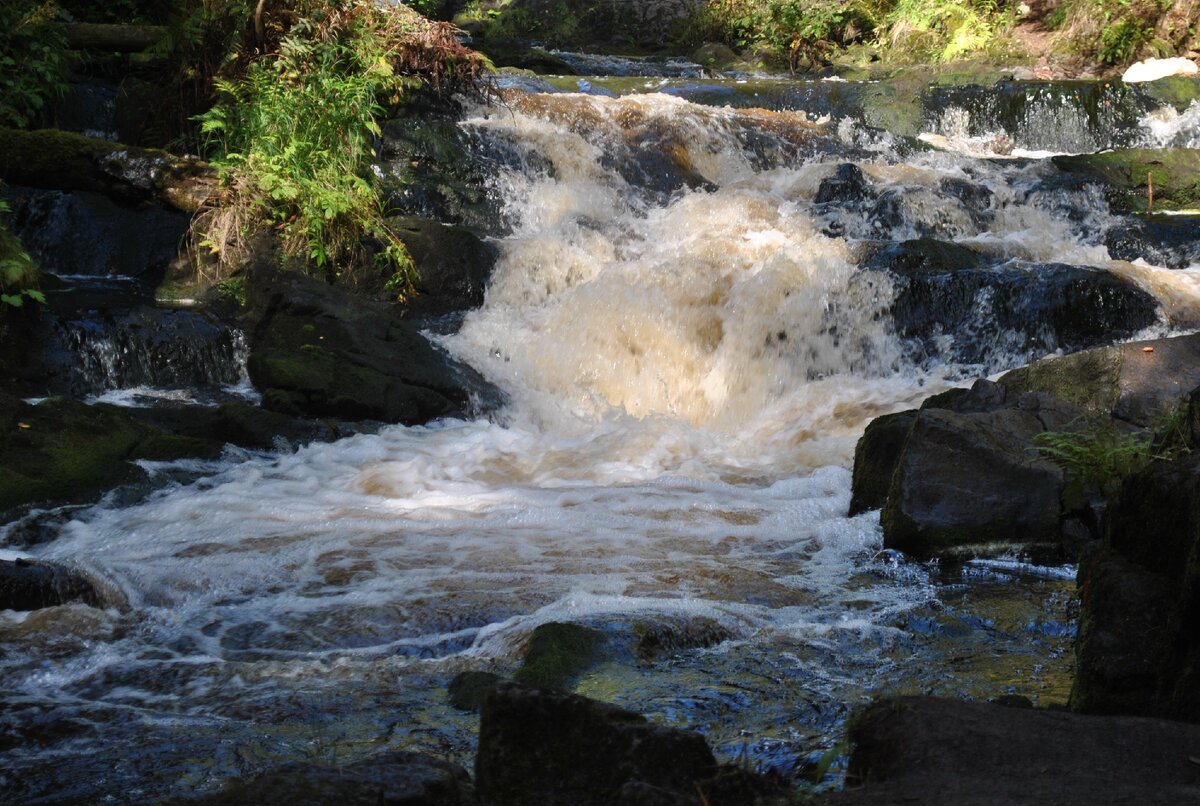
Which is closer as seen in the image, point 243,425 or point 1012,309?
point 243,425

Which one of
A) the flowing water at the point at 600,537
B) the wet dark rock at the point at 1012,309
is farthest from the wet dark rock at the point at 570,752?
the wet dark rock at the point at 1012,309

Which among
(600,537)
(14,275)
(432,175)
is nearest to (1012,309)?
(600,537)

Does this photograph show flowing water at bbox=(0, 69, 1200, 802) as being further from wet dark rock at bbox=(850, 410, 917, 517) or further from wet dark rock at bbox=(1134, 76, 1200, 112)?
wet dark rock at bbox=(1134, 76, 1200, 112)

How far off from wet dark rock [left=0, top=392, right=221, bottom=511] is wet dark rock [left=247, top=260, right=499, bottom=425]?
1127 millimetres

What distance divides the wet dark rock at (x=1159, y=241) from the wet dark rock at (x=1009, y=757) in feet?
33.5

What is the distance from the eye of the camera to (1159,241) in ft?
38.2

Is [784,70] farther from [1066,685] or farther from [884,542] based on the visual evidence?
[1066,685]

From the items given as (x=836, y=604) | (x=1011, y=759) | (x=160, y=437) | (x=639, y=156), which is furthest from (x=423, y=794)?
(x=639, y=156)

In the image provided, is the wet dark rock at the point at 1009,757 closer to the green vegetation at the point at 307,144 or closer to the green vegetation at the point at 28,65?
the green vegetation at the point at 307,144

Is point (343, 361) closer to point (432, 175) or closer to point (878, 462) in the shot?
point (432, 175)

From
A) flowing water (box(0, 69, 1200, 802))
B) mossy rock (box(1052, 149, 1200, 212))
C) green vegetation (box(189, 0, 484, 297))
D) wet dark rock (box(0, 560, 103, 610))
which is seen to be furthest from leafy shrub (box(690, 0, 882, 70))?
wet dark rock (box(0, 560, 103, 610))

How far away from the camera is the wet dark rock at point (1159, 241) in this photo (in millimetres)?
11391

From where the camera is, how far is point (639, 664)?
4.03 m

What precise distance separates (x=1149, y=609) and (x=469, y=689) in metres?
2.00
